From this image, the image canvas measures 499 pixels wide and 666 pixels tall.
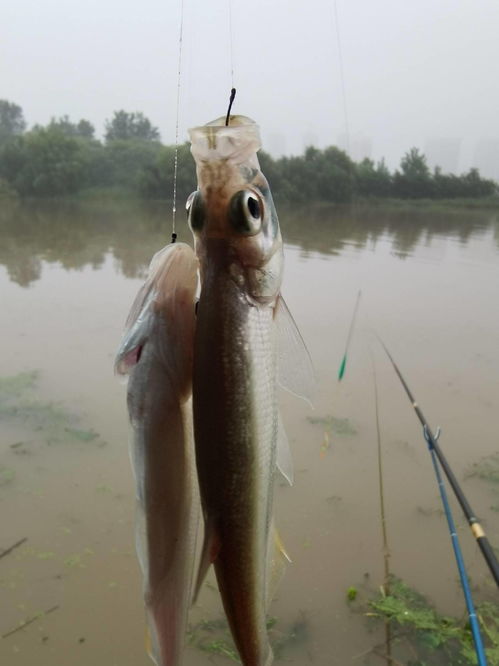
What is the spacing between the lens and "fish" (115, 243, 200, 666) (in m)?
0.89

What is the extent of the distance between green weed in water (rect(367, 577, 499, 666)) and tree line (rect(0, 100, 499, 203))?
93.7 feet

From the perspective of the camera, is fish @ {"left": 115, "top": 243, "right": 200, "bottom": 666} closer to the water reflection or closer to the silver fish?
the silver fish

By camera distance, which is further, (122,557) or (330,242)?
(330,242)

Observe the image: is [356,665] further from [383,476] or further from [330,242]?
[330,242]

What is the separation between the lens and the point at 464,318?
381 inches

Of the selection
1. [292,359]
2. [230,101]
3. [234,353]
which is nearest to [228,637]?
[292,359]

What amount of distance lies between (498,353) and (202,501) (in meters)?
7.73

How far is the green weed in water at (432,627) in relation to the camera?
281cm

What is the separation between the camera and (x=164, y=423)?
0.89 metres

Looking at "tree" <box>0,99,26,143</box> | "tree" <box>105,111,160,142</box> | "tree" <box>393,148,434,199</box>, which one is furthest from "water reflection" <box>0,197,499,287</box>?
"tree" <box>0,99,26,143</box>

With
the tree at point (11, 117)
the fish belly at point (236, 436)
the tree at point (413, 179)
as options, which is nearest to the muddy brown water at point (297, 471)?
the fish belly at point (236, 436)


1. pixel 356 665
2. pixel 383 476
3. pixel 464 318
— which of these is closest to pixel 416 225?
pixel 464 318

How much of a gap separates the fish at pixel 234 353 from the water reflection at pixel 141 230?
10.6m

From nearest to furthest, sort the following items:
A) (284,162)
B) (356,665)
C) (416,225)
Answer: (356,665)
(416,225)
(284,162)
